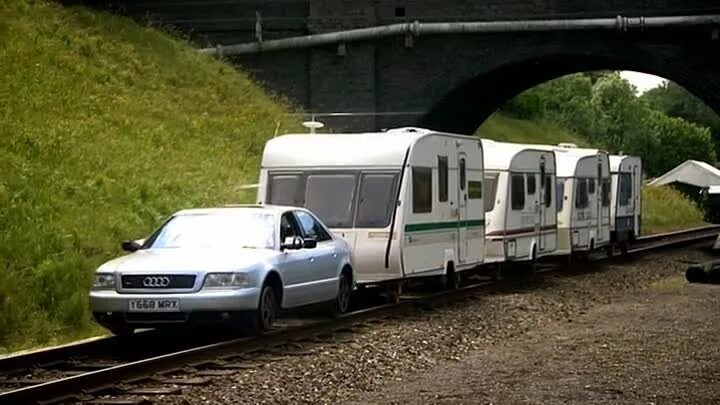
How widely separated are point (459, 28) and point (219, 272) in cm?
3023

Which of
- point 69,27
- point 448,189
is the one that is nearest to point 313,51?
point 69,27

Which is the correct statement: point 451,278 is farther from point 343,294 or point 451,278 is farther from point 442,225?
point 343,294

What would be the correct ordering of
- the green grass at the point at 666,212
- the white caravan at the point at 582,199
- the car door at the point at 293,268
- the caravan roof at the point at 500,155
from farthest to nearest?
the green grass at the point at 666,212, the white caravan at the point at 582,199, the caravan roof at the point at 500,155, the car door at the point at 293,268

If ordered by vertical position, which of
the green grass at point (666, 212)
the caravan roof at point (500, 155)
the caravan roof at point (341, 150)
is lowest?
the green grass at point (666, 212)

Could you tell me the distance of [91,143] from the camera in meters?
28.8

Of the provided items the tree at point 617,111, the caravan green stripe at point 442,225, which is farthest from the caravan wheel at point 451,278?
the tree at point 617,111

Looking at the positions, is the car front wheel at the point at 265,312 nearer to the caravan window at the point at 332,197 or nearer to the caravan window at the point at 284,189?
the caravan window at the point at 332,197

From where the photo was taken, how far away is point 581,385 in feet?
39.0

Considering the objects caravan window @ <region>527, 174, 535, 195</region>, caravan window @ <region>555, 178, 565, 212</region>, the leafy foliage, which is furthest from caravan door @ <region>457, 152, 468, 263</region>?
the leafy foliage

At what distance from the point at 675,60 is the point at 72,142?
70.3ft

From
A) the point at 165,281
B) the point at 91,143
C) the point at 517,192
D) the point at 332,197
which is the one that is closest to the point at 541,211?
the point at 517,192

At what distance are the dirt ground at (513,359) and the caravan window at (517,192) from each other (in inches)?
159

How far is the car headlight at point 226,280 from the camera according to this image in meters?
14.2

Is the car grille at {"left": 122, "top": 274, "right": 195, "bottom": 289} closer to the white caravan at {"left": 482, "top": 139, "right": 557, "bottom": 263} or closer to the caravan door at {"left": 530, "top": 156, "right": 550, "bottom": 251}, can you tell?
the white caravan at {"left": 482, "top": 139, "right": 557, "bottom": 263}
